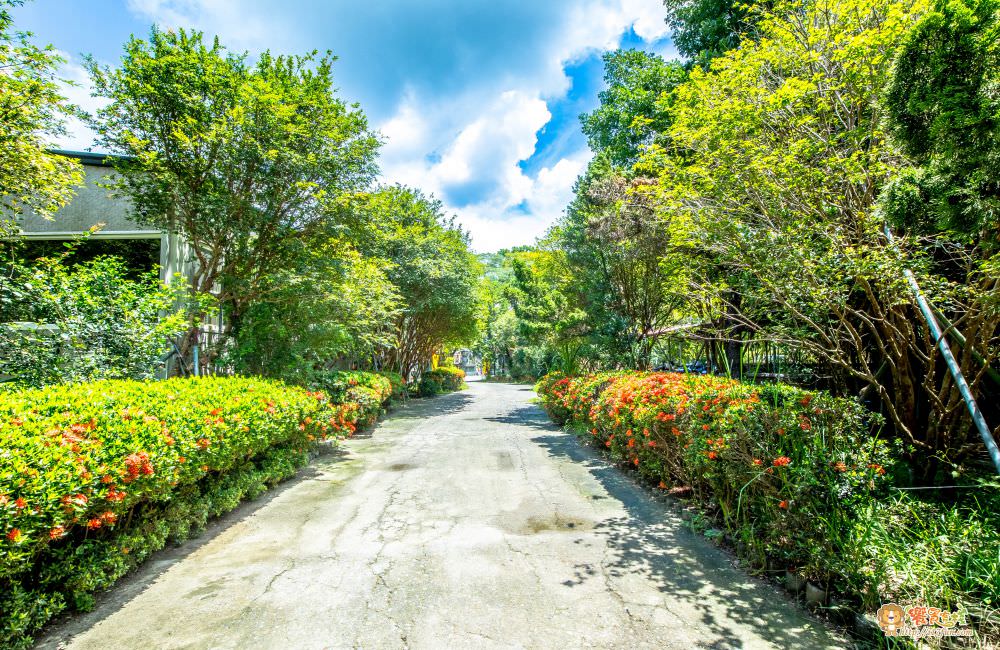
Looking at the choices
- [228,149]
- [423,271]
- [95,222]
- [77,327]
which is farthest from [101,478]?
[423,271]

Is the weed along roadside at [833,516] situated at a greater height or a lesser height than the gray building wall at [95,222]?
lesser

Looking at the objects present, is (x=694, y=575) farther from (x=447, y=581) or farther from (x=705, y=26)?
(x=705, y=26)

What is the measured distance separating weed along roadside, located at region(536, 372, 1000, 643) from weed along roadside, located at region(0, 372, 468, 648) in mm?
4628

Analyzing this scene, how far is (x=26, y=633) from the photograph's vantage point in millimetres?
2434

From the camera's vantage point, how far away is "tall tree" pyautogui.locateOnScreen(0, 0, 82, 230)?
5.90 m

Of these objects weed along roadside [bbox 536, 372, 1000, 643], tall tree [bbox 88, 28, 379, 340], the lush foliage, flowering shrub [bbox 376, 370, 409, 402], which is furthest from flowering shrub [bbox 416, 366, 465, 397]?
weed along roadside [bbox 536, 372, 1000, 643]

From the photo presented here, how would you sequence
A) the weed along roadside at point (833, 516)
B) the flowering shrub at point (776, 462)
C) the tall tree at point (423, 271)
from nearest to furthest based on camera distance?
the weed along roadside at point (833, 516) < the flowering shrub at point (776, 462) < the tall tree at point (423, 271)

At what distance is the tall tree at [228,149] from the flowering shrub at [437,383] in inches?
580

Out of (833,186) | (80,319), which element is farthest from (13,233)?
(833,186)

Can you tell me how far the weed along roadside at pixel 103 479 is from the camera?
7.51ft

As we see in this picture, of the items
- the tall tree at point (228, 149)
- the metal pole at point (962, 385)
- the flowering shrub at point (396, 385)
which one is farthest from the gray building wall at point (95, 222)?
the metal pole at point (962, 385)

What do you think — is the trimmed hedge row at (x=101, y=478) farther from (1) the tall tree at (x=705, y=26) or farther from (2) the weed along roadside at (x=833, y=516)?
(1) the tall tree at (x=705, y=26)

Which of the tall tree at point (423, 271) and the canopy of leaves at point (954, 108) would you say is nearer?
the canopy of leaves at point (954, 108)

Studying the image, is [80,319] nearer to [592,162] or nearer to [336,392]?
[336,392]
